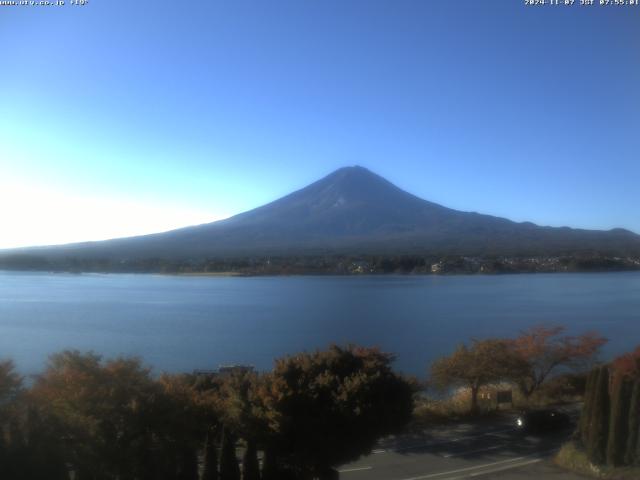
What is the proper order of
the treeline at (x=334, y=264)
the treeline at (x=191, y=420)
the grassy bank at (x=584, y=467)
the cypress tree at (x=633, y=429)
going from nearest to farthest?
1. the treeline at (x=191, y=420)
2. the grassy bank at (x=584, y=467)
3. the cypress tree at (x=633, y=429)
4. the treeline at (x=334, y=264)

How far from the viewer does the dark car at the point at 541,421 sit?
10367 mm

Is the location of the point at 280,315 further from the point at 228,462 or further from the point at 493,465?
the point at 228,462

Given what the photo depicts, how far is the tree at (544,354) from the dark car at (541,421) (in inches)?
130

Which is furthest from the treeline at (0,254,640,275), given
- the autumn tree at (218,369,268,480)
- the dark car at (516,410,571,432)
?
the autumn tree at (218,369,268,480)

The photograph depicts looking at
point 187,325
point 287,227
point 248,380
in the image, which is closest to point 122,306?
point 187,325

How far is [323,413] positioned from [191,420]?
4.72ft

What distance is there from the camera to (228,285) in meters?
53.4

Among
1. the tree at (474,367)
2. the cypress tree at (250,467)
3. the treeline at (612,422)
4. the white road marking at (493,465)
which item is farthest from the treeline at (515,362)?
the cypress tree at (250,467)

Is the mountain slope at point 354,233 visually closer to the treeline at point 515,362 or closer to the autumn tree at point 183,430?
the treeline at point 515,362

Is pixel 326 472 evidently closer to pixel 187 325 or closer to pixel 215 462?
pixel 215 462

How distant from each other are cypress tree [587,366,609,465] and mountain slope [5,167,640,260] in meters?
58.8

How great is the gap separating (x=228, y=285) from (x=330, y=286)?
9.37 meters

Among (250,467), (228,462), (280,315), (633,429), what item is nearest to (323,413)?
(250,467)

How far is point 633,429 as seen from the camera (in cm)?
754
